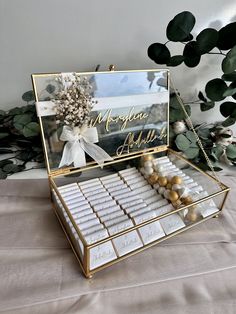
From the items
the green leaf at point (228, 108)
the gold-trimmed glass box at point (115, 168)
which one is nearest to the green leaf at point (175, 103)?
the gold-trimmed glass box at point (115, 168)

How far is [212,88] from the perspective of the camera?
28.5 inches

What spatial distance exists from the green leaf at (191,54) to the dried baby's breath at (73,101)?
1.18 ft

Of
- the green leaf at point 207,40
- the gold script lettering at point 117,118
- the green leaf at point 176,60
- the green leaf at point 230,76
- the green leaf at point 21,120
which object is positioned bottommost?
the green leaf at point 21,120

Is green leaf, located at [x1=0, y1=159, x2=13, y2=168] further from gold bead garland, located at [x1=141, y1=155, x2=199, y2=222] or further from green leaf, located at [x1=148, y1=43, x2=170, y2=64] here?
green leaf, located at [x1=148, y1=43, x2=170, y2=64]

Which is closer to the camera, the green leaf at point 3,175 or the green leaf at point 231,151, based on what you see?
the green leaf at point 3,175

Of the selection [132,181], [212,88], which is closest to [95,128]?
[132,181]

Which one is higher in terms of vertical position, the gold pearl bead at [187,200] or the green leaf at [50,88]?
the green leaf at [50,88]

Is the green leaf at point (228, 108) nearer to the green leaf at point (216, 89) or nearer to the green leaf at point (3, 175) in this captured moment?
the green leaf at point (216, 89)

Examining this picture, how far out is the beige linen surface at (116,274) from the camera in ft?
1.36

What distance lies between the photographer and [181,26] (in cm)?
67

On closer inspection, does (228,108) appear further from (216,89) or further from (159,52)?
(159,52)

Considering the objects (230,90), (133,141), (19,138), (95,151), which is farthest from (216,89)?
(19,138)

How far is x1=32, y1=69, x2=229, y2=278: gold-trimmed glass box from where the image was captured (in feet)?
1.64

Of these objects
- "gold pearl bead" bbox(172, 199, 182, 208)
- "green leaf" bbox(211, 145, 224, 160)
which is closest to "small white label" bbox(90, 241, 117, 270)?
"gold pearl bead" bbox(172, 199, 182, 208)
